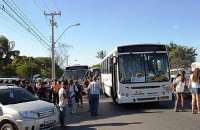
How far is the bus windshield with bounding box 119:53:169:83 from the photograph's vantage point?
21.6m

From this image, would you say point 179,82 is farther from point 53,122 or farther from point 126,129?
point 53,122

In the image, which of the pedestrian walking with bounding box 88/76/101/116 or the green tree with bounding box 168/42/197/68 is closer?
the pedestrian walking with bounding box 88/76/101/116

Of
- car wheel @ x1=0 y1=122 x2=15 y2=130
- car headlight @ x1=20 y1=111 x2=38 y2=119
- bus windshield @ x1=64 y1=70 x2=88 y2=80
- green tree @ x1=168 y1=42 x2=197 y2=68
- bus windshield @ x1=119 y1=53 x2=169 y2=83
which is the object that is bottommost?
car wheel @ x1=0 y1=122 x2=15 y2=130

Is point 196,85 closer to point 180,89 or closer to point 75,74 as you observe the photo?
point 180,89

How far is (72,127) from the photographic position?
16422mm

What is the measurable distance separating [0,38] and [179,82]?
8117cm

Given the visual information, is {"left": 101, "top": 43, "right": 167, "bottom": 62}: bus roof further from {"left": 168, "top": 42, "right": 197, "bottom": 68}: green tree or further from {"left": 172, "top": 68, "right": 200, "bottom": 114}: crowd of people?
{"left": 168, "top": 42, "right": 197, "bottom": 68}: green tree

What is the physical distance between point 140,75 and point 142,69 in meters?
0.33

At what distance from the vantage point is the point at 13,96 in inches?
585

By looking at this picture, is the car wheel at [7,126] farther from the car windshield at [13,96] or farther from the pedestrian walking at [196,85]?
the pedestrian walking at [196,85]

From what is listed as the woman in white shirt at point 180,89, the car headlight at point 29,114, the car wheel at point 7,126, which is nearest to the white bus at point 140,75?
the woman in white shirt at point 180,89

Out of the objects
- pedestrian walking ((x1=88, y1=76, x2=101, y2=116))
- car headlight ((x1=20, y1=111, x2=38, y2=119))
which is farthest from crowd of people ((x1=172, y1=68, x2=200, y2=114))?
car headlight ((x1=20, y1=111, x2=38, y2=119))

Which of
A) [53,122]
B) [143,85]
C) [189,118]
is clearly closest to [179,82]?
[143,85]

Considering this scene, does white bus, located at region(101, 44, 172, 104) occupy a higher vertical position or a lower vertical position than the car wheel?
higher
